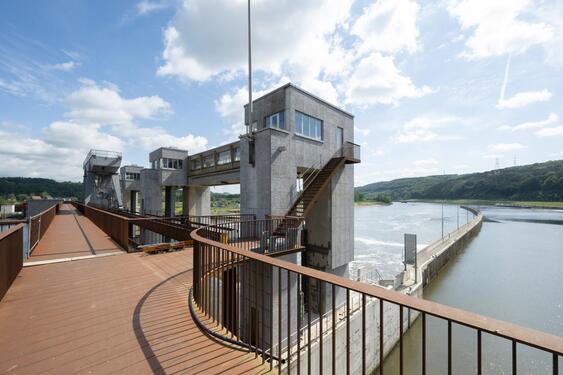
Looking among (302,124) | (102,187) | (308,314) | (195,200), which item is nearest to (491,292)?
(302,124)

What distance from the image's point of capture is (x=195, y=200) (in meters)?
30.0

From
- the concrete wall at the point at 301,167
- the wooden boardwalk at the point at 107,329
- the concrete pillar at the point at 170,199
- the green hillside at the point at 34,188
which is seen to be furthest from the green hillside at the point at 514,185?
the green hillside at the point at 34,188

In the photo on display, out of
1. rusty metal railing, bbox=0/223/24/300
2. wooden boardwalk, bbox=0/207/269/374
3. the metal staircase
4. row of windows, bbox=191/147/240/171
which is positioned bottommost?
wooden boardwalk, bbox=0/207/269/374

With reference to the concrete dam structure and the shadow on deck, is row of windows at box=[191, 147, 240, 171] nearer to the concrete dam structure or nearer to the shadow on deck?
the concrete dam structure

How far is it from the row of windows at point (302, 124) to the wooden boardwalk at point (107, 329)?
10.1 meters

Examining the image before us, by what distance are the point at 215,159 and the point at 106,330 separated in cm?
2048

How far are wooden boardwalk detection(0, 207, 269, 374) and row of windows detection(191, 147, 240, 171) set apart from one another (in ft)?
50.8

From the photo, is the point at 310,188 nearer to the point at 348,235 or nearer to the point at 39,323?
the point at 348,235

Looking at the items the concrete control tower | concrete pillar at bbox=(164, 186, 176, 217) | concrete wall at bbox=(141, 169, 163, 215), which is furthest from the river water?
the concrete control tower

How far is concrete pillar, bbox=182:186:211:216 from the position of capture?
29609 mm

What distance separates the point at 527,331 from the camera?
1.30 m

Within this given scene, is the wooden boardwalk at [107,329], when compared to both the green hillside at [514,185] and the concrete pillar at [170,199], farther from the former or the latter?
the green hillside at [514,185]

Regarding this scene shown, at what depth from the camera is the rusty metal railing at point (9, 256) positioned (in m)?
4.61

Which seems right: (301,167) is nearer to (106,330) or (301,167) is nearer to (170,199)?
(106,330)
